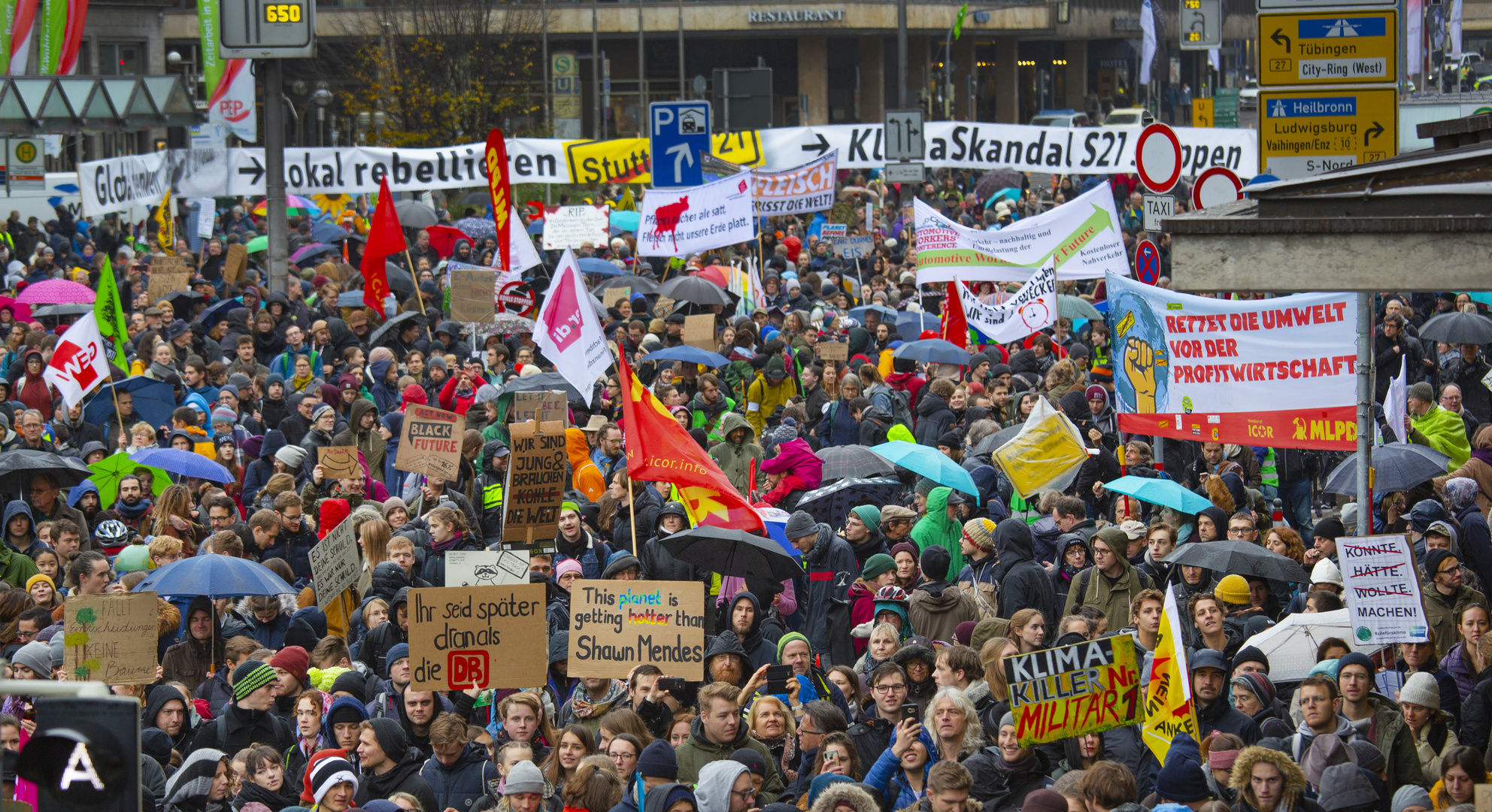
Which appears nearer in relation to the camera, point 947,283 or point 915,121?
point 947,283

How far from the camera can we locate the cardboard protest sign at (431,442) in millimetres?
11453

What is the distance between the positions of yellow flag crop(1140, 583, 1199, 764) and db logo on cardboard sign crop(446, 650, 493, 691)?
2869mm

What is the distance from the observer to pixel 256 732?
25.4 ft

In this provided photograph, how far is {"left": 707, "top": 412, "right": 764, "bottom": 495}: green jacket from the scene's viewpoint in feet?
40.6

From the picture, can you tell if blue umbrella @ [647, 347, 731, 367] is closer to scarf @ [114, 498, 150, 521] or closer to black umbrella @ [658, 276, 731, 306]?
black umbrella @ [658, 276, 731, 306]

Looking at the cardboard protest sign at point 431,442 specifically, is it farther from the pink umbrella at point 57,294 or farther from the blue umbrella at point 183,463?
the pink umbrella at point 57,294

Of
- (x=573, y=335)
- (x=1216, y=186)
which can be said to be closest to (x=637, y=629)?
(x=573, y=335)

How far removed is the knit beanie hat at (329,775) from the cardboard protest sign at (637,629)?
4.70ft

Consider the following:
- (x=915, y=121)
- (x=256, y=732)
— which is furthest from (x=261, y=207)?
(x=256, y=732)

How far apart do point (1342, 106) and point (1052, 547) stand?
9.80 feet

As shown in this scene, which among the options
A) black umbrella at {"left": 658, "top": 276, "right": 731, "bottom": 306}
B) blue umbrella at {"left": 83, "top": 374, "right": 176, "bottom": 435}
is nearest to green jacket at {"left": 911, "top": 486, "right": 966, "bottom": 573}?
blue umbrella at {"left": 83, "top": 374, "right": 176, "bottom": 435}

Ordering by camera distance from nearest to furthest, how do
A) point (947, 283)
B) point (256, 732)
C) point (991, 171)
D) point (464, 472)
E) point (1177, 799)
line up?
point (1177, 799), point (256, 732), point (464, 472), point (947, 283), point (991, 171)

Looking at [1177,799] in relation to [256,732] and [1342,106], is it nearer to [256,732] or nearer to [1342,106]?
[256,732]

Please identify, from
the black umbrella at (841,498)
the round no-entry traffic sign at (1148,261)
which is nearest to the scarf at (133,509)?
the black umbrella at (841,498)
